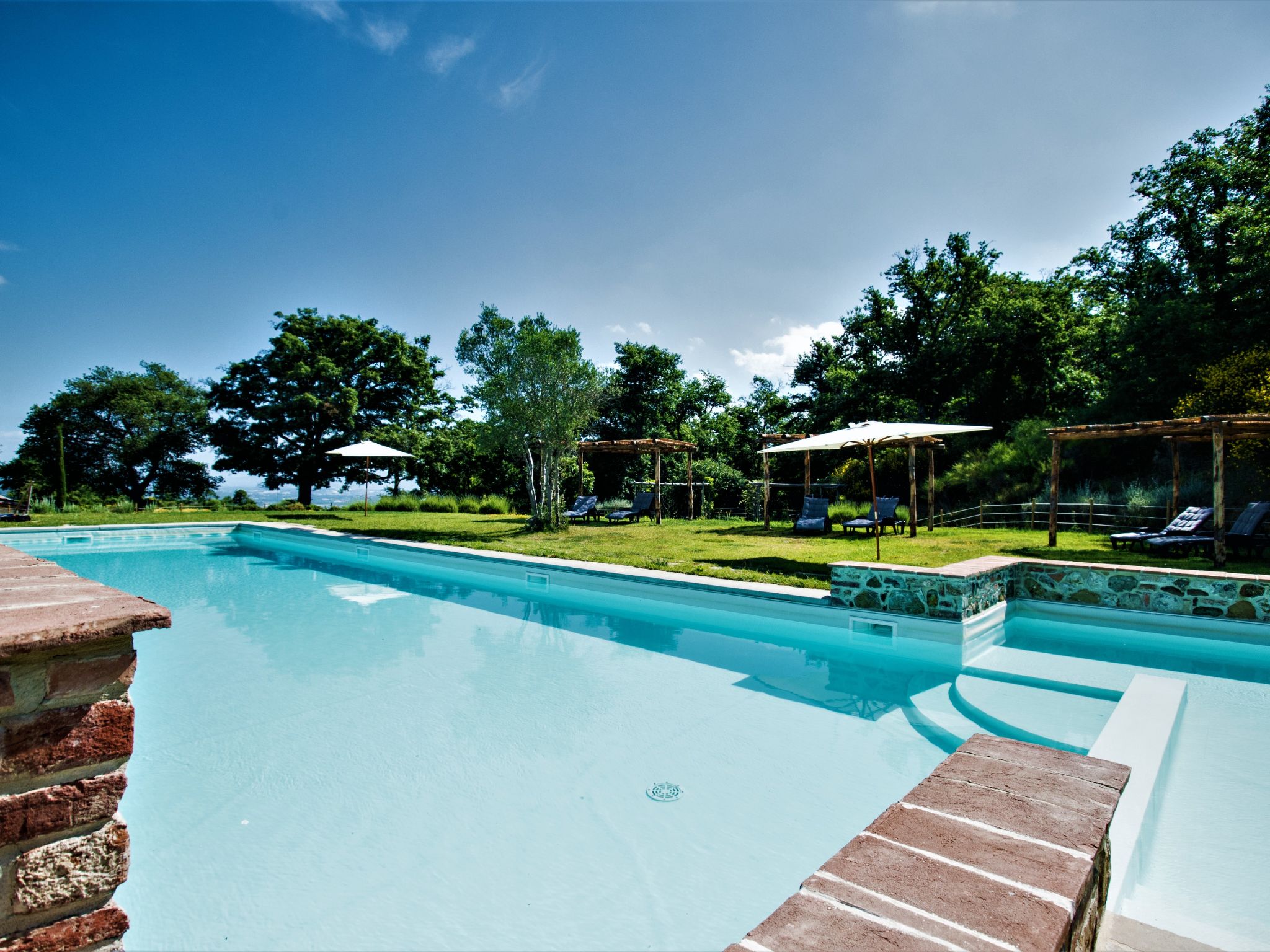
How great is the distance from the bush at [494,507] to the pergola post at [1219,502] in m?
17.1

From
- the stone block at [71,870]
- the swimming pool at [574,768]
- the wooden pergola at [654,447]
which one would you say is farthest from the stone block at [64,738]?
the wooden pergola at [654,447]

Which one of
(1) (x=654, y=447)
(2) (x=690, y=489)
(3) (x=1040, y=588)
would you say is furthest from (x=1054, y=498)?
(1) (x=654, y=447)

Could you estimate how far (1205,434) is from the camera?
10789 millimetres

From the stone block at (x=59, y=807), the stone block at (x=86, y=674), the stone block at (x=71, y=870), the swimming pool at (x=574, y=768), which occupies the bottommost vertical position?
the swimming pool at (x=574, y=768)

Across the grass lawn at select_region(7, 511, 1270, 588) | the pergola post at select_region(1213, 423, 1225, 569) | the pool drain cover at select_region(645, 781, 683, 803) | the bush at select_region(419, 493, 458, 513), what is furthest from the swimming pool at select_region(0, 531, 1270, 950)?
the bush at select_region(419, 493, 458, 513)

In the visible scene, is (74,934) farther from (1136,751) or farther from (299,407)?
(299,407)

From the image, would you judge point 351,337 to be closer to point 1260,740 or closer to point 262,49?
point 262,49

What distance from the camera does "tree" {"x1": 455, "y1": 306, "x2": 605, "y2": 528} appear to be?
44.3ft

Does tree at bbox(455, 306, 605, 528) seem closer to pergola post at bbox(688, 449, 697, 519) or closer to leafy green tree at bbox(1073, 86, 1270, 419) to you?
pergola post at bbox(688, 449, 697, 519)

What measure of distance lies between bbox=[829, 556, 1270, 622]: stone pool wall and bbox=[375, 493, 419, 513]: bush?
17.7 metres

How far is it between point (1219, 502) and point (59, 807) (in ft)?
36.3

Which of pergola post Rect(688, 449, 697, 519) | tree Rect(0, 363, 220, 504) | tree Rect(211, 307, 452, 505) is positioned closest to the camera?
pergola post Rect(688, 449, 697, 519)

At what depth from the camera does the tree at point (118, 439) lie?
2527 centimetres

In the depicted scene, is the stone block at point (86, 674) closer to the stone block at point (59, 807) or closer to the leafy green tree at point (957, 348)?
the stone block at point (59, 807)
